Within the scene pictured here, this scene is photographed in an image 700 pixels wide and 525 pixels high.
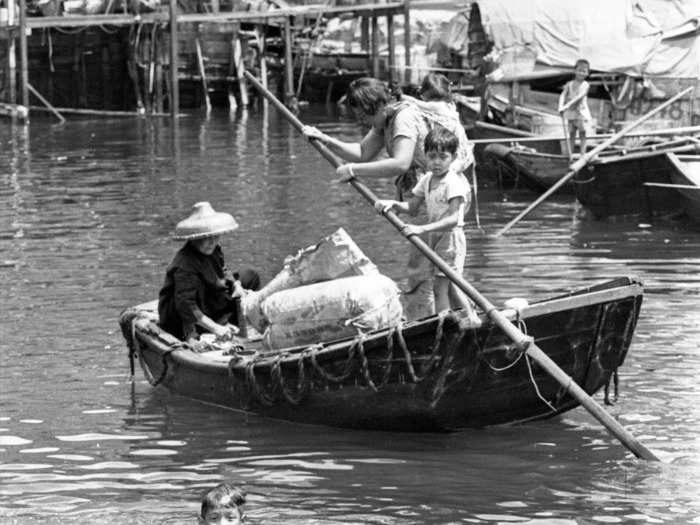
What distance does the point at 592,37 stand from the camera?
2633 centimetres

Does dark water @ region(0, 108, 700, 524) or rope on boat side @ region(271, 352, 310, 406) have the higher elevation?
rope on boat side @ region(271, 352, 310, 406)

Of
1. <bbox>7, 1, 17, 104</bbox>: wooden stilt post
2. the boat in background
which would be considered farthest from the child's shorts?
<bbox>7, 1, 17, 104</bbox>: wooden stilt post

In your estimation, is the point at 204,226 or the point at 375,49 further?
the point at 375,49

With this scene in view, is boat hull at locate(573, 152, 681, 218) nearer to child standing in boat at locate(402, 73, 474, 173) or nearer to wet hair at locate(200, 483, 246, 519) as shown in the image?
child standing in boat at locate(402, 73, 474, 173)

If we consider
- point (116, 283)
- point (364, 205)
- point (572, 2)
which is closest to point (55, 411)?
point (116, 283)

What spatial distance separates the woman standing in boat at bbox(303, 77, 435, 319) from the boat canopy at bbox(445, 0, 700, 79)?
53.2ft

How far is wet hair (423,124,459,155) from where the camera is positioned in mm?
9070

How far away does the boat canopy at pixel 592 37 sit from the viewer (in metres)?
25.6

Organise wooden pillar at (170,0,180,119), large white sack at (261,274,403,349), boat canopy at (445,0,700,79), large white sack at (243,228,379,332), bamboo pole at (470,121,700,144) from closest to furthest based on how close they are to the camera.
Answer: large white sack at (261,274,403,349)
large white sack at (243,228,379,332)
bamboo pole at (470,121,700,144)
boat canopy at (445,0,700,79)
wooden pillar at (170,0,180,119)

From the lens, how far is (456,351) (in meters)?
8.86

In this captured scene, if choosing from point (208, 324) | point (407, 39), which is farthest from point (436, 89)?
point (407, 39)

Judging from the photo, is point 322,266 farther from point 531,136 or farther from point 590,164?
point 531,136

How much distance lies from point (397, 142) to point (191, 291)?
182cm

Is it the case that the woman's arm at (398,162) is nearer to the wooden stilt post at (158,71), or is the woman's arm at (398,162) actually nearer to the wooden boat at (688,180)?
the wooden boat at (688,180)
